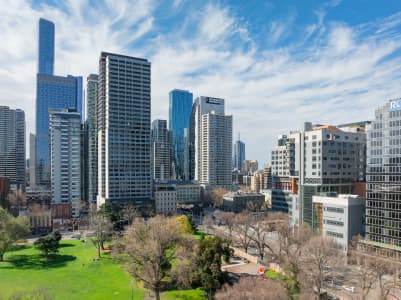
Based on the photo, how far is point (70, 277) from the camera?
4934 centimetres

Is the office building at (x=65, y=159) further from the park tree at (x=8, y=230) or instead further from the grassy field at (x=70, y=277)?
the park tree at (x=8, y=230)

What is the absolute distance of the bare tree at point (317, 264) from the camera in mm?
37469

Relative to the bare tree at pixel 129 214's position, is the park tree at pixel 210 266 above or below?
above

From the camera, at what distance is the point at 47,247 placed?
195ft

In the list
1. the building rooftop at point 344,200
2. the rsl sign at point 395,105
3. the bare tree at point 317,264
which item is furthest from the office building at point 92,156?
the rsl sign at point 395,105

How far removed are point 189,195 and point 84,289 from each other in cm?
10761

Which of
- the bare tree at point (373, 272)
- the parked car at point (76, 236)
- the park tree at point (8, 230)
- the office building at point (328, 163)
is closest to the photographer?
the bare tree at point (373, 272)

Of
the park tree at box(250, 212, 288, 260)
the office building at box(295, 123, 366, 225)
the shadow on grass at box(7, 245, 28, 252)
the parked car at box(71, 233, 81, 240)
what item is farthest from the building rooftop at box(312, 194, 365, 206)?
the shadow on grass at box(7, 245, 28, 252)

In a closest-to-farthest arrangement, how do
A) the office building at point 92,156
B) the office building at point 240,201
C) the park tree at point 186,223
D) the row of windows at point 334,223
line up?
the row of windows at point 334,223, the park tree at point 186,223, the office building at point 240,201, the office building at point 92,156

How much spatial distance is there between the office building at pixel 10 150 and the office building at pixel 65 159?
6716 centimetres

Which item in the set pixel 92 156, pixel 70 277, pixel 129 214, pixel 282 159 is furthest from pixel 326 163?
pixel 92 156

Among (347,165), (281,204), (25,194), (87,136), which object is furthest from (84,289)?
(87,136)

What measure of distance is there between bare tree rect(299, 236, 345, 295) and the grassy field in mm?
15422

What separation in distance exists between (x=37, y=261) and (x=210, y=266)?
133 feet
